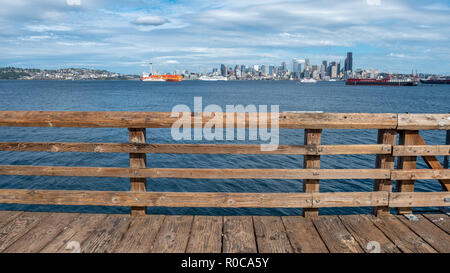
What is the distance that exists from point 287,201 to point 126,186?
13035mm

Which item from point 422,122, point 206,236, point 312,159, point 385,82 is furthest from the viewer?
point 385,82

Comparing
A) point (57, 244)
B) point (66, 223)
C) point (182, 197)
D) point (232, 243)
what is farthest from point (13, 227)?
point (232, 243)

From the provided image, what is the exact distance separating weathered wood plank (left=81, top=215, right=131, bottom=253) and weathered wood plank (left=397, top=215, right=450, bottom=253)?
12.8 feet

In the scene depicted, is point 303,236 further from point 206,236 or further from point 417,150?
point 417,150

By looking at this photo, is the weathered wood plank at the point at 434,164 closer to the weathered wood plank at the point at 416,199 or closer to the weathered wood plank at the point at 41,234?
the weathered wood plank at the point at 416,199

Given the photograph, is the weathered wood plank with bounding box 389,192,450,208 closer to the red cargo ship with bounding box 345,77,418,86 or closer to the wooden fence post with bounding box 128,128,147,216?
the wooden fence post with bounding box 128,128,147,216

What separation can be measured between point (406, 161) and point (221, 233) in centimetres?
285

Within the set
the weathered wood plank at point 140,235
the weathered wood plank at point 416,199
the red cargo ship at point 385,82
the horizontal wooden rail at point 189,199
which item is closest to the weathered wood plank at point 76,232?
the horizontal wooden rail at point 189,199

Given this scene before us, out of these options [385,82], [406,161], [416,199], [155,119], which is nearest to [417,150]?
[406,161]

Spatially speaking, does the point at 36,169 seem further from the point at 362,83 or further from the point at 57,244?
the point at 362,83

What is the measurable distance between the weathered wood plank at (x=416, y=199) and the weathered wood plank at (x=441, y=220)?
0.24 m

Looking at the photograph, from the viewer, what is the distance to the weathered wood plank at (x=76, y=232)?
11.6 ft

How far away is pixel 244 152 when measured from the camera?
13.6ft

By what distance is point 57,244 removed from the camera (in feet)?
11.9
